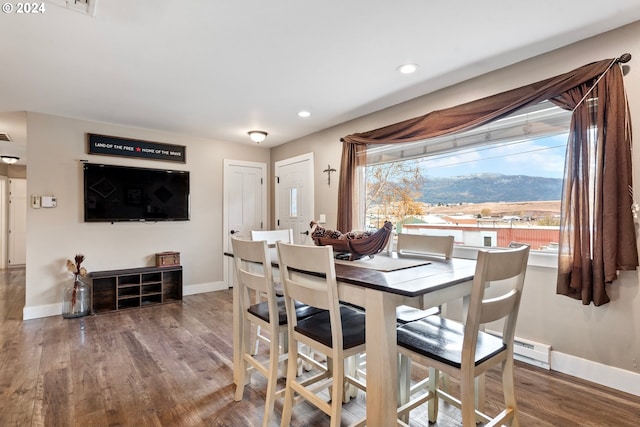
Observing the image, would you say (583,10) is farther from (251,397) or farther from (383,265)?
(251,397)

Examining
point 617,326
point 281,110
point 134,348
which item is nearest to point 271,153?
point 281,110

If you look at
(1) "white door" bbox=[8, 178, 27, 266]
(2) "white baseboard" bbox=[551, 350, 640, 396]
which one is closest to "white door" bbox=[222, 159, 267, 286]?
(2) "white baseboard" bbox=[551, 350, 640, 396]

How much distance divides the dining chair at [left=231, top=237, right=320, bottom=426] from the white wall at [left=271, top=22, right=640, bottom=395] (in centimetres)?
183

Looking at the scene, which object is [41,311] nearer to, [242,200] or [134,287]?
[134,287]

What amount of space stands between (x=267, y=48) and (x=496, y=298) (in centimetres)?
219

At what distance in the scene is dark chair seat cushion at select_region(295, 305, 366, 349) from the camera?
1.49 meters

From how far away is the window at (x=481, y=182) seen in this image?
2480mm

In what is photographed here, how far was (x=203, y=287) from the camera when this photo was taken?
4832 mm

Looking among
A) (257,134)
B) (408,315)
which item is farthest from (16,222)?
(408,315)

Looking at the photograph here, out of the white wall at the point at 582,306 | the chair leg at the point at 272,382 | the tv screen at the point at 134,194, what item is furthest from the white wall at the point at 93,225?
the white wall at the point at 582,306

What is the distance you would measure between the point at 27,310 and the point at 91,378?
219 centimetres

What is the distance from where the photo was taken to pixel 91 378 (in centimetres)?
226

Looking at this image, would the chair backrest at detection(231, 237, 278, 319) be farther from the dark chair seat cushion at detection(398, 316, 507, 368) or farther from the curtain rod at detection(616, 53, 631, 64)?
the curtain rod at detection(616, 53, 631, 64)

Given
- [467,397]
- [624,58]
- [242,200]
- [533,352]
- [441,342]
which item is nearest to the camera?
[467,397]
